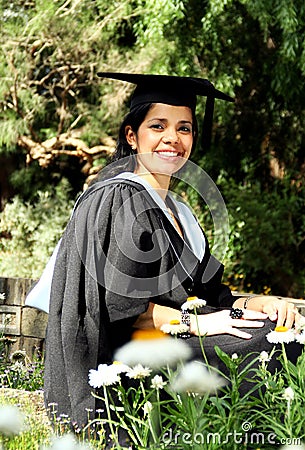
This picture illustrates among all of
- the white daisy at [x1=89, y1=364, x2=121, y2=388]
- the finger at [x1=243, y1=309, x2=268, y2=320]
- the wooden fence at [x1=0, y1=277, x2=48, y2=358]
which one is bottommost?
the wooden fence at [x1=0, y1=277, x2=48, y2=358]

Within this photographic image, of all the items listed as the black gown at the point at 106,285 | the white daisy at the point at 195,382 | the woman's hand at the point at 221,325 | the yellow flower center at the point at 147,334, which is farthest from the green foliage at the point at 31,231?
the white daisy at the point at 195,382

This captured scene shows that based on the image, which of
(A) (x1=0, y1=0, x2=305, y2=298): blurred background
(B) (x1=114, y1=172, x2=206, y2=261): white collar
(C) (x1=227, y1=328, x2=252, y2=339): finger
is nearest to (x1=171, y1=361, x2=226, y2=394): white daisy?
(C) (x1=227, y1=328, x2=252, y2=339): finger

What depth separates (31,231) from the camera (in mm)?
9352

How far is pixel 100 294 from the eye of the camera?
2.81 meters

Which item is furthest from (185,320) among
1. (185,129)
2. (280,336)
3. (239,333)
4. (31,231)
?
(31,231)

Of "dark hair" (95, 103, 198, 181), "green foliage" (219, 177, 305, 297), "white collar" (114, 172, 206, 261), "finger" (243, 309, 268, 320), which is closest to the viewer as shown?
"finger" (243, 309, 268, 320)

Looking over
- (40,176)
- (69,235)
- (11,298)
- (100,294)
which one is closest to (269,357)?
(100,294)

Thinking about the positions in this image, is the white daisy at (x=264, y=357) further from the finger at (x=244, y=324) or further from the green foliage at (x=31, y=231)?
the green foliage at (x=31, y=231)

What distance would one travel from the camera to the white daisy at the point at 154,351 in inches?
98.3

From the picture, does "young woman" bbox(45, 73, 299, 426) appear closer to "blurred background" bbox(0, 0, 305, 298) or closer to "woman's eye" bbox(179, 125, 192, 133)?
"woman's eye" bbox(179, 125, 192, 133)

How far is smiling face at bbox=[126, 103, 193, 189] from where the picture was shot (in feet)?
10.4

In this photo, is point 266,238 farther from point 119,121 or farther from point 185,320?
point 185,320

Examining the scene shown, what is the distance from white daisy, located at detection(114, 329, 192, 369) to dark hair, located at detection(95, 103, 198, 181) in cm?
71

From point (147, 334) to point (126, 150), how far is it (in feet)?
2.74
